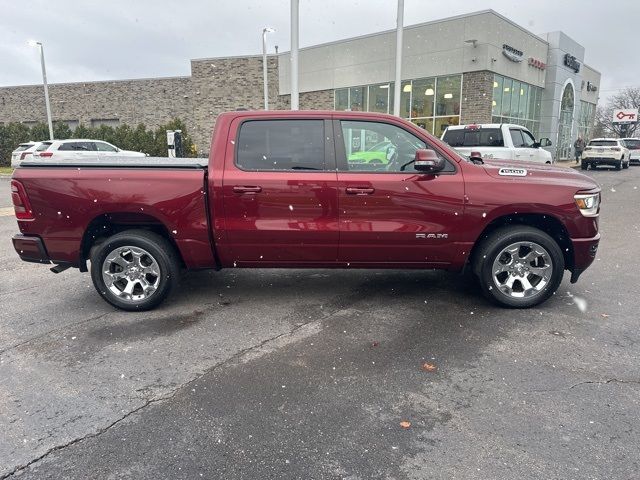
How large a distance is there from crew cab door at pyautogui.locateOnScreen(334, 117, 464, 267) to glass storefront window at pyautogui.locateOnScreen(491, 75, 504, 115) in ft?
64.1

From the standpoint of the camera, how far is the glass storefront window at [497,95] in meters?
22.1

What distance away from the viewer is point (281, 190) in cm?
443

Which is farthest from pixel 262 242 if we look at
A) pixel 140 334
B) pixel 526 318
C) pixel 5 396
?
pixel 526 318

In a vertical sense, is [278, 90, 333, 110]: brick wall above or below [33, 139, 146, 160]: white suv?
above

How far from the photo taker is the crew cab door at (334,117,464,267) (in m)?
4.43

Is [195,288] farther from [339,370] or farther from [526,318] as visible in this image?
[526,318]

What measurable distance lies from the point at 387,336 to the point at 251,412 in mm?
1539

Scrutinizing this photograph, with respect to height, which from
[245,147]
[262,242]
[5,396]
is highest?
[245,147]

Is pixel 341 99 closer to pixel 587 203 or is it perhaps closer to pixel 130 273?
pixel 587 203

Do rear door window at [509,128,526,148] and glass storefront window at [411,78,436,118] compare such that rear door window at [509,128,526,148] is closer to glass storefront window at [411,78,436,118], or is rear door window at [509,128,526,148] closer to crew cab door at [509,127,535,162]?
crew cab door at [509,127,535,162]

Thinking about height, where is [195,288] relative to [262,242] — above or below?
below

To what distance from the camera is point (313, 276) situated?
594 cm

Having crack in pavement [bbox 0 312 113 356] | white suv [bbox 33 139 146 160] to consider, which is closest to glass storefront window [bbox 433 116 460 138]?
white suv [bbox 33 139 146 160]

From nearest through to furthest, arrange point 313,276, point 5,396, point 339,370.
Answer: point 5,396 < point 339,370 < point 313,276
